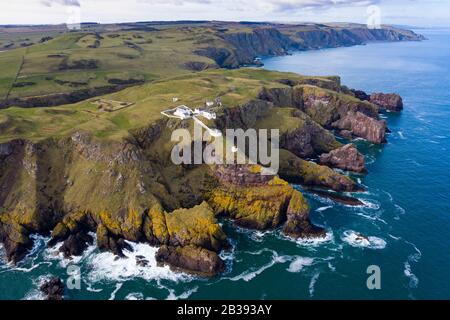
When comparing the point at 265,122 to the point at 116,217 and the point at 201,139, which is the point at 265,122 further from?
the point at 116,217

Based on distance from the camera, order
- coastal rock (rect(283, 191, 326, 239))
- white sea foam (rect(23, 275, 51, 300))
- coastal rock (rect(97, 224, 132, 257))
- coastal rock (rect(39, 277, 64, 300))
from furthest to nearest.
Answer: coastal rock (rect(283, 191, 326, 239))
coastal rock (rect(97, 224, 132, 257))
white sea foam (rect(23, 275, 51, 300))
coastal rock (rect(39, 277, 64, 300))

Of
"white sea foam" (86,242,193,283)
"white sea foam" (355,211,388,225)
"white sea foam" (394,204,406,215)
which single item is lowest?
"white sea foam" (86,242,193,283)

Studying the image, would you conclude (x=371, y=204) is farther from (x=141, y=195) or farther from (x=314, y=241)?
(x=141, y=195)

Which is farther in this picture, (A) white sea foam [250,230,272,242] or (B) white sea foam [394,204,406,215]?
(B) white sea foam [394,204,406,215]

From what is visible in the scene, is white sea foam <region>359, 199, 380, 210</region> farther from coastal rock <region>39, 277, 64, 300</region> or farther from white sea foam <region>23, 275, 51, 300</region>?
white sea foam <region>23, 275, 51, 300</region>

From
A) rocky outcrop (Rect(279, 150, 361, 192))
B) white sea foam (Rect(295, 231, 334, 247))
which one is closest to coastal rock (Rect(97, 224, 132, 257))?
white sea foam (Rect(295, 231, 334, 247))

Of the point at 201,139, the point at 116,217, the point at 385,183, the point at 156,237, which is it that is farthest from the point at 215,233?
the point at 385,183

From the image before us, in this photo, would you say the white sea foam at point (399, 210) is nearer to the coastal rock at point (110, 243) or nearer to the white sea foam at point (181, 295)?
the white sea foam at point (181, 295)

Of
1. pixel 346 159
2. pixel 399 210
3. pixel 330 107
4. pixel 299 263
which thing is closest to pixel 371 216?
pixel 399 210
